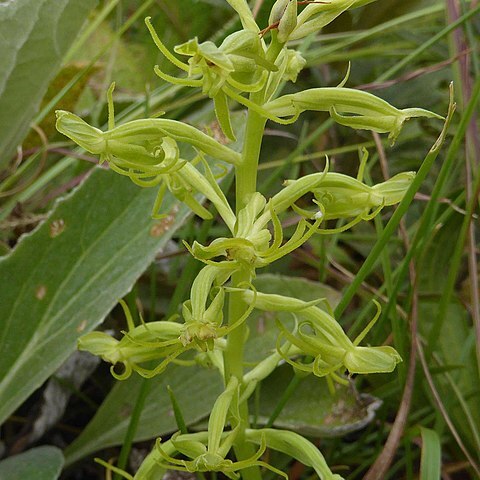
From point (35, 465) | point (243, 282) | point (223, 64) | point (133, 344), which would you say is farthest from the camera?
point (35, 465)

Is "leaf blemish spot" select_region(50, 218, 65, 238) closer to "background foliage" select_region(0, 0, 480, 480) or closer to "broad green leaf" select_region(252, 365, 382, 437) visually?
"background foliage" select_region(0, 0, 480, 480)

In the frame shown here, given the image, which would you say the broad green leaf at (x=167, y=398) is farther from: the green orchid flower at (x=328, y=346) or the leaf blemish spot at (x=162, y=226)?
the green orchid flower at (x=328, y=346)

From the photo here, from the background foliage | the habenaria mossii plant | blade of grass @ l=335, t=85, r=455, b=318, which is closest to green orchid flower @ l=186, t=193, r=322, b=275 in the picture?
the habenaria mossii plant

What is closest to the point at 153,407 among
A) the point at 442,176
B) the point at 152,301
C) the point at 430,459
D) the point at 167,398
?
the point at 167,398

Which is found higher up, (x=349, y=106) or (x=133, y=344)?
(x=349, y=106)

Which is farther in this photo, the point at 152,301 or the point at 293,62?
the point at 152,301

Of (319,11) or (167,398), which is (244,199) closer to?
(319,11)
